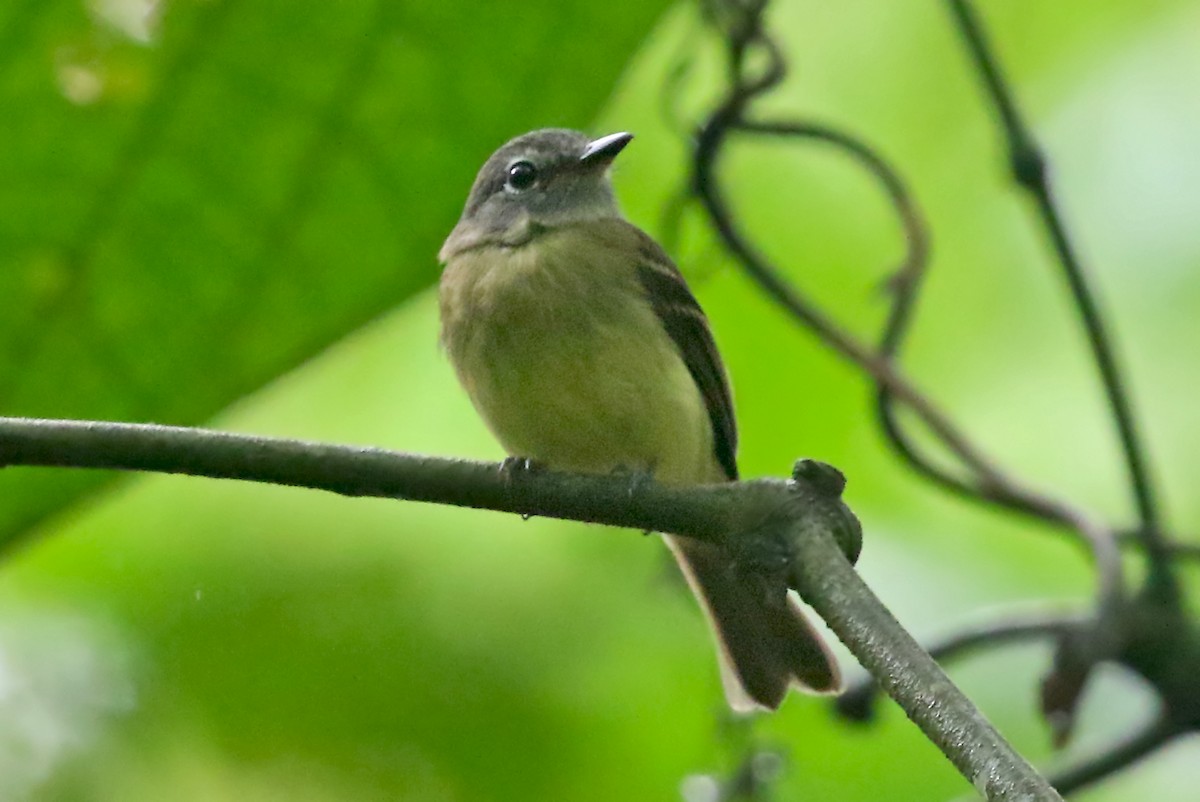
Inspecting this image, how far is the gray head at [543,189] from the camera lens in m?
3.60

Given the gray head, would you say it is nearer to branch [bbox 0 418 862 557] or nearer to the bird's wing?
the bird's wing

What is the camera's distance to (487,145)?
2.36 meters

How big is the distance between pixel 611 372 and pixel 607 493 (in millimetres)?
1207

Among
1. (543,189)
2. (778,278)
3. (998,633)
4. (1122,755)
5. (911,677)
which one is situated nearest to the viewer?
(911,677)

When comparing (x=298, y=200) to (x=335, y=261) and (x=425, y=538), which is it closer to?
(x=335, y=261)

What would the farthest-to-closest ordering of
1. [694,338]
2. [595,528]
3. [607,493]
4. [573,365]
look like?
[595,528] < [694,338] < [573,365] < [607,493]

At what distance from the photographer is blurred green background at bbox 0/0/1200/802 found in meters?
2.43

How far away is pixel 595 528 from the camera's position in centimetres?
402

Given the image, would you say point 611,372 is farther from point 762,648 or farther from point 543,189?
point 543,189

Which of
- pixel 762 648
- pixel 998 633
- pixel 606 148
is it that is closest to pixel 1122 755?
pixel 998 633

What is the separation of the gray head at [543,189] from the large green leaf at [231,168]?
111cm

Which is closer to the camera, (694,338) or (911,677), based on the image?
(911,677)

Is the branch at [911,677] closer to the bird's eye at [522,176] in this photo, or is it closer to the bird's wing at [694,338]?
the bird's wing at [694,338]

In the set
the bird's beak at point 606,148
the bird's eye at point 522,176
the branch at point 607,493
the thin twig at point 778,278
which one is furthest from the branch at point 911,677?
the bird's eye at point 522,176
